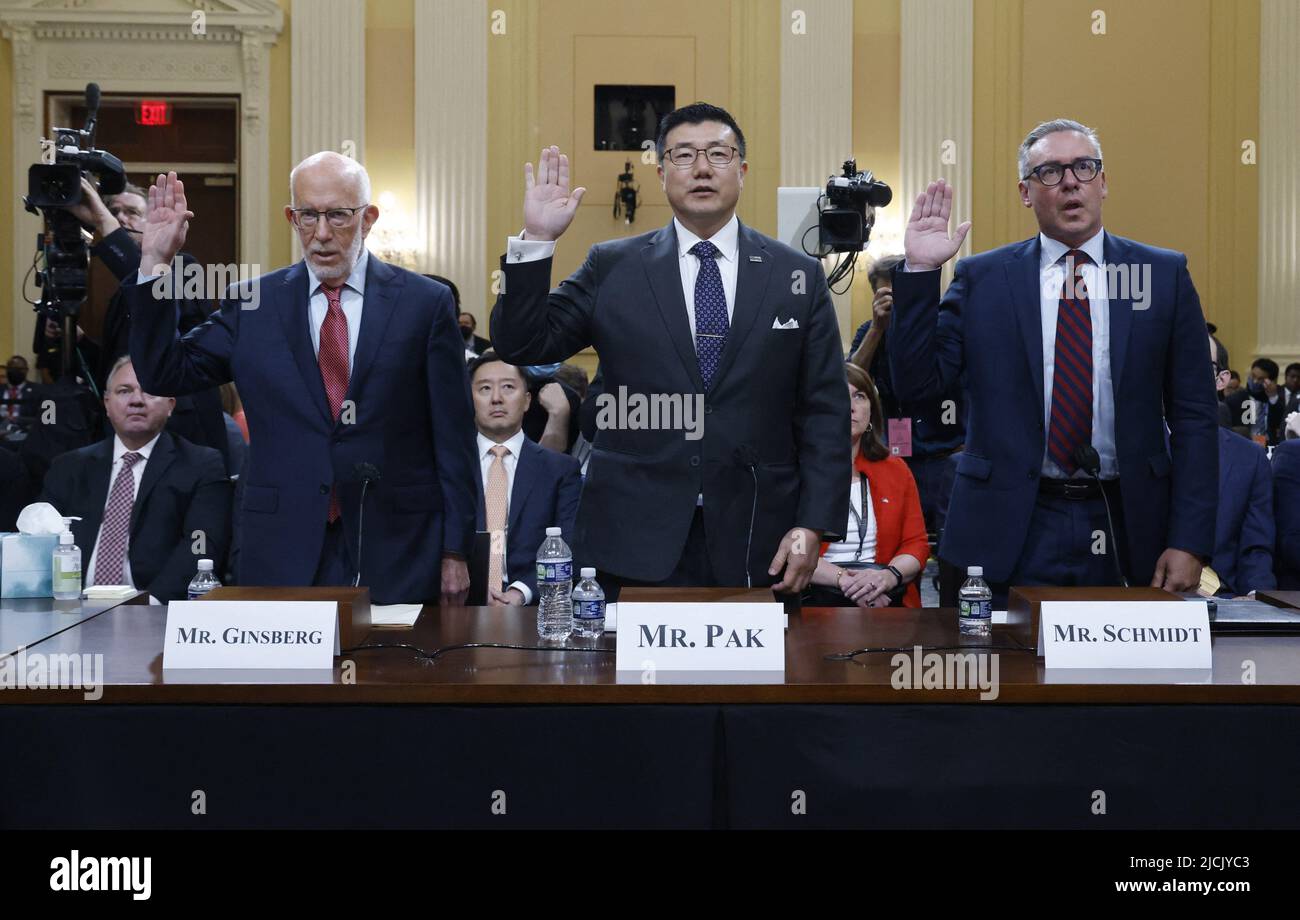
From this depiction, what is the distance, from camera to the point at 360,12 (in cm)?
1030

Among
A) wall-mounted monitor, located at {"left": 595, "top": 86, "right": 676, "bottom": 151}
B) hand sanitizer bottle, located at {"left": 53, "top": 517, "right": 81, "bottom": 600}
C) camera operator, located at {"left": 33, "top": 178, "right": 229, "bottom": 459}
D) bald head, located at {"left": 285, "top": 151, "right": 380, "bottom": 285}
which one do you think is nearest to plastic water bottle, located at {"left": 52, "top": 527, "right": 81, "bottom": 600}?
hand sanitizer bottle, located at {"left": 53, "top": 517, "right": 81, "bottom": 600}

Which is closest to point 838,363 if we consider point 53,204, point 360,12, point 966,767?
point 966,767

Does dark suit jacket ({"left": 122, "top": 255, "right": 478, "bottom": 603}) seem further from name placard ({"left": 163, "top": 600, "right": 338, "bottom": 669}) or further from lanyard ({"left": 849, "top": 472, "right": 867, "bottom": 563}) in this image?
lanyard ({"left": 849, "top": 472, "right": 867, "bottom": 563})

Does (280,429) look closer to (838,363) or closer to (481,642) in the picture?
(481,642)

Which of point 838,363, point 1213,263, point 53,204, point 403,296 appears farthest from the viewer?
point 1213,263

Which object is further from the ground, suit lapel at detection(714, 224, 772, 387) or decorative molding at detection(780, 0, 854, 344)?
decorative molding at detection(780, 0, 854, 344)

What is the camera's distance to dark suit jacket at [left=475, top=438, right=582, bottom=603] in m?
3.64

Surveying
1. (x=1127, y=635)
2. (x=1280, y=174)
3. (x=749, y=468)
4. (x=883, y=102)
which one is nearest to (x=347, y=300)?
(x=749, y=468)

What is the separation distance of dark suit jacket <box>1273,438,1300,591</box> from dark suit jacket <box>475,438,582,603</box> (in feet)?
6.37

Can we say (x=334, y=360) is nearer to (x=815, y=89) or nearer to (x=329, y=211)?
(x=329, y=211)

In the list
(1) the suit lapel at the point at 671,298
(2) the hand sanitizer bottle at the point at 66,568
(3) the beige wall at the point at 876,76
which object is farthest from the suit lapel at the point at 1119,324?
(3) the beige wall at the point at 876,76

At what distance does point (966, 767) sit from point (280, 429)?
1475 millimetres

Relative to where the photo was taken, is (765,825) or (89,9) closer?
(765,825)

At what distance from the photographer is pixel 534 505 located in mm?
3688
